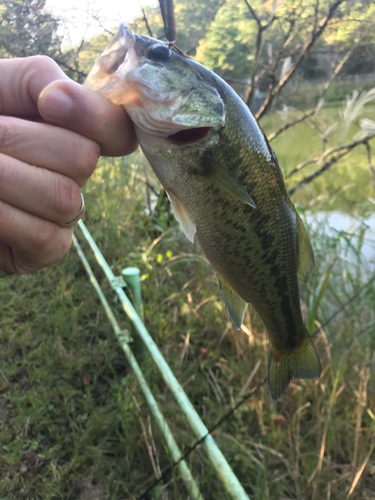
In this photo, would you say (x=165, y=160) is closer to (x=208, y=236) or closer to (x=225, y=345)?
(x=208, y=236)

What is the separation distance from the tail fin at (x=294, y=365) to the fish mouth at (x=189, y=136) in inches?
36.0

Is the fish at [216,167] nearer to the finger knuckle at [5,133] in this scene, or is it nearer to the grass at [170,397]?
the finger knuckle at [5,133]

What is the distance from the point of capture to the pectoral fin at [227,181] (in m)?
1.03

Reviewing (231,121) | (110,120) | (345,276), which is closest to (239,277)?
(231,121)

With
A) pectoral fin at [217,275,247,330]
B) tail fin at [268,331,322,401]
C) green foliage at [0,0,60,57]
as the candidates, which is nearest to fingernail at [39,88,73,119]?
pectoral fin at [217,275,247,330]

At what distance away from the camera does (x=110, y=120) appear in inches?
37.3

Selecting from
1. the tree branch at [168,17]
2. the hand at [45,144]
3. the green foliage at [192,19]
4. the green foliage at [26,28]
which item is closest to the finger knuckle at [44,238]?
the hand at [45,144]

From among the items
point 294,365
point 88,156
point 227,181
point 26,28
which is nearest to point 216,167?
point 227,181

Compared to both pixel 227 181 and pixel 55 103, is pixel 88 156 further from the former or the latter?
pixel 227 181

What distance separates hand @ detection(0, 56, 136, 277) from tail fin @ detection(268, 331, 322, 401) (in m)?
1.00

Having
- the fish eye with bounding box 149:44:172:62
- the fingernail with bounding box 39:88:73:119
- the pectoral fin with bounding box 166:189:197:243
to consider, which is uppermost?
the fish eye with bounding box 149:44:172:62

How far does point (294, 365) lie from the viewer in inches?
54.9

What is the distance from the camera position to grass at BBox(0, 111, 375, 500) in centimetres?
188

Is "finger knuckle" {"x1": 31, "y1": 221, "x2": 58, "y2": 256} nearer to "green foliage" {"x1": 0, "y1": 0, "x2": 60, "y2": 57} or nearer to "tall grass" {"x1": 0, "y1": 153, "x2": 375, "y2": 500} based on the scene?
"tall grass" {"x1": 0, "y1": 153, "x2": 375, "y2": 500}
